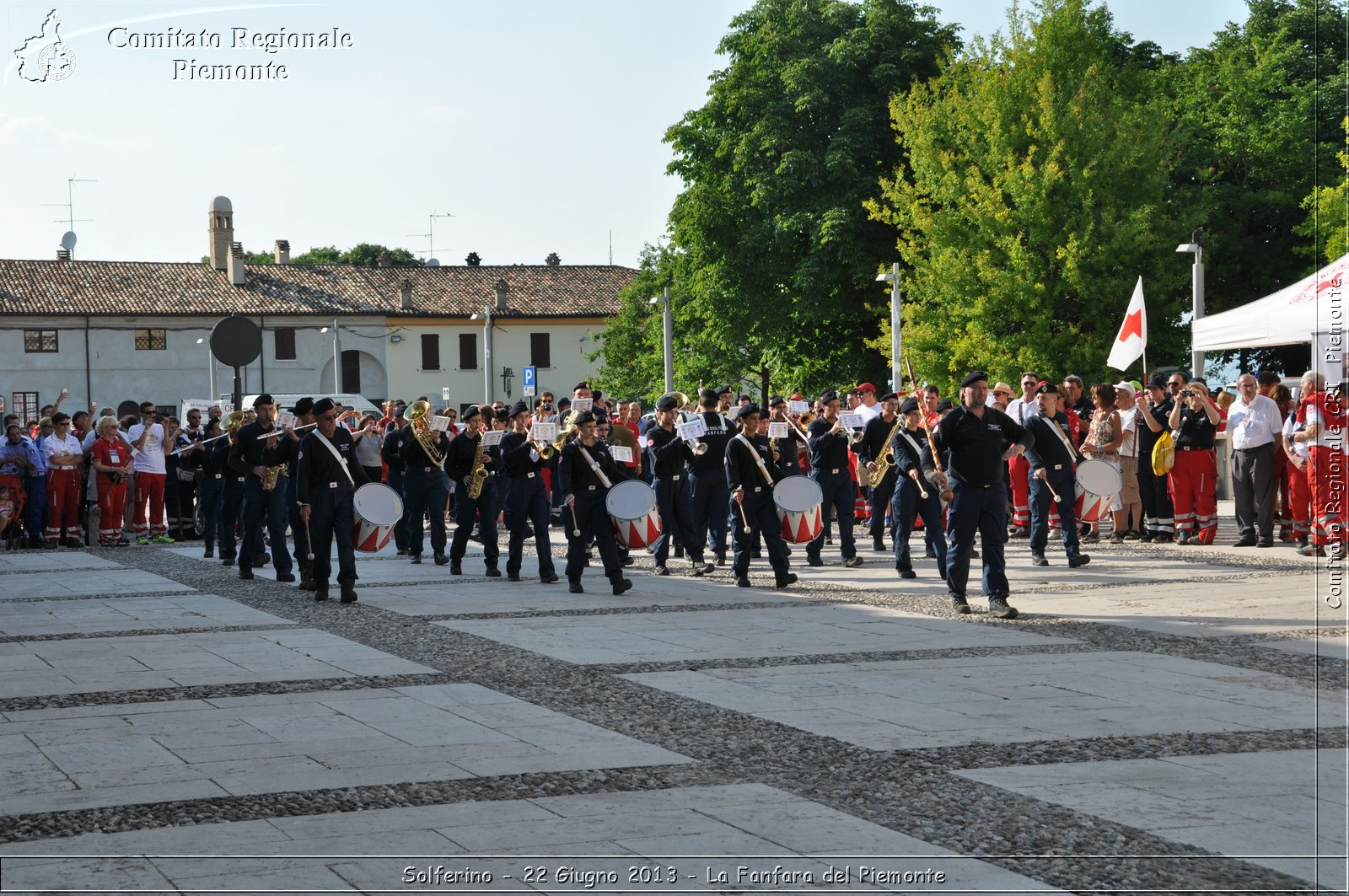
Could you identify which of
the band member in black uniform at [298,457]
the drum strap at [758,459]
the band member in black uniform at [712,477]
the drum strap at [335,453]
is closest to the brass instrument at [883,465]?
the band member in black uniform at [712,477]

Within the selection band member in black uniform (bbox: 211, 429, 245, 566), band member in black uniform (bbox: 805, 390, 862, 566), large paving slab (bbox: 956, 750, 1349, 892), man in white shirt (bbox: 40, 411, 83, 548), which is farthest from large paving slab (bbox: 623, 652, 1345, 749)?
man in white shirt (bbox: 40, 411, 83, 548)

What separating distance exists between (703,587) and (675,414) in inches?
108

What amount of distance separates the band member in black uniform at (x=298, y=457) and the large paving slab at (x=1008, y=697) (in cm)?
668

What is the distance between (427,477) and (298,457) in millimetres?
3643

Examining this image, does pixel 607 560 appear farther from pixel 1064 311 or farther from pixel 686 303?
pixel 686 303

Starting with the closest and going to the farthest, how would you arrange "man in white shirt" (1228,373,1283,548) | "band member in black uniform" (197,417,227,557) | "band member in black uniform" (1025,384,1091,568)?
"band member in black uniform" (1025,384,1091,568), "man in white shirt" (1228,373,1283,548), "band member in black uniform" (197,417,227,557)

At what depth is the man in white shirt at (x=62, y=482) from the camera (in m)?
22.9

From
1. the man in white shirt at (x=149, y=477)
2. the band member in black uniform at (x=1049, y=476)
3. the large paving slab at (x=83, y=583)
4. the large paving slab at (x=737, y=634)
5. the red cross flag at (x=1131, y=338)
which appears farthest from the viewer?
the man in white shirt at (x=149, y=477)

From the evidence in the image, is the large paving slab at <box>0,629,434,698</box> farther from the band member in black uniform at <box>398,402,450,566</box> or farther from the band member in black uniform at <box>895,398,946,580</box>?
the band member in black uniform at <box>398,402,450,566</box>

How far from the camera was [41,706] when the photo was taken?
891 cm

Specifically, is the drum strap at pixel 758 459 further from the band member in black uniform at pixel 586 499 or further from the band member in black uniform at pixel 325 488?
the band member in black uniform at pixel 325 488

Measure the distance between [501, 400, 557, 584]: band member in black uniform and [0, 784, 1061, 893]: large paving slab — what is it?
9.61 m

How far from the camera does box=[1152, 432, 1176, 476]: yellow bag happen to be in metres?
18.6

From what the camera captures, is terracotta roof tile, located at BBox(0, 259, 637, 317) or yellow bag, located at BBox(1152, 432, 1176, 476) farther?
terracotta roof tile, located at BBox(0, 259, 637, 317)
